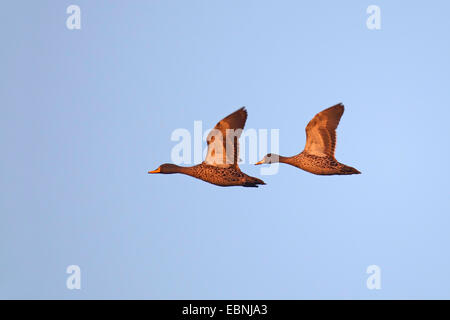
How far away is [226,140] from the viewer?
34.8m

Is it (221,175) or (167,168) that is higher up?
(167,168)

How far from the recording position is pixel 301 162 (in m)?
37.5

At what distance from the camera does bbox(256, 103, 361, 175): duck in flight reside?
1461 inches

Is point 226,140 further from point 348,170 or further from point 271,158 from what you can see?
point 348,170

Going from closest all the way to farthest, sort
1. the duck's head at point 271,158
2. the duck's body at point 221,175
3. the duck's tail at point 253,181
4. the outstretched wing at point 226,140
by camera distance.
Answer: the outstretched wing at point 226,140 < the duck's tail at point 253,181 < the duck's body at point 221,175 < the duck's head at point 271,158

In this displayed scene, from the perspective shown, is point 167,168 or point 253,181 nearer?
point 253,181

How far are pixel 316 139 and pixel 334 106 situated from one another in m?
1.40

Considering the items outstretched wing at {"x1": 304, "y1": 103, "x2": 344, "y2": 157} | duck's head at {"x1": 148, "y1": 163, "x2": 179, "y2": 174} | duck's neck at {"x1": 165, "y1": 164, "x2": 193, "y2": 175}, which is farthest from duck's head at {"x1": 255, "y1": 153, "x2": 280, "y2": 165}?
duck's head at {"x1": 148, "y1": 163, "x2": 179, "y2": 174}

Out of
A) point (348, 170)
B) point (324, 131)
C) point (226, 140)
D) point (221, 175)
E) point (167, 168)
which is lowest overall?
point (221, 175)

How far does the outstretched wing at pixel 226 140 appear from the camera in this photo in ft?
112

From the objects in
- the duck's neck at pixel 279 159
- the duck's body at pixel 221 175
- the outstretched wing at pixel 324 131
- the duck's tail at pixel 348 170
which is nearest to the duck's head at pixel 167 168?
the duck's body at pixel 221 175

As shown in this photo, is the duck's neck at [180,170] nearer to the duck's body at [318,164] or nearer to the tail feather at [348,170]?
the duck's body at [318,164]

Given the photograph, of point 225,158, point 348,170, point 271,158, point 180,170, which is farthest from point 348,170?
point 180,170

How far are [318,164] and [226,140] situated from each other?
435 centimetres
